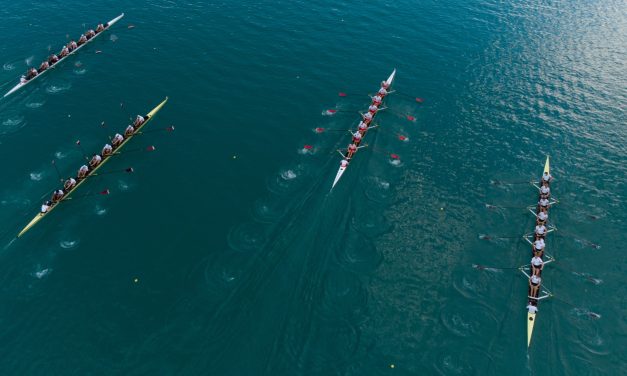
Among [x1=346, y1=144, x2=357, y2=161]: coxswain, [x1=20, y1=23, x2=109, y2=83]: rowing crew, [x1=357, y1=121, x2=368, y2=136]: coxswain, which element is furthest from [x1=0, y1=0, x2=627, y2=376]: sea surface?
[x1=357, y1=121, x2=368, y2=136]: coxswain

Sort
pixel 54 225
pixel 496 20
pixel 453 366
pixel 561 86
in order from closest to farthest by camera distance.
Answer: pixel 453 366 → pixel 54 225 → pixel 561 86 → pixel 496 20

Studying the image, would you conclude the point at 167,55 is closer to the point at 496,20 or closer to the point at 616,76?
the point at 496,20

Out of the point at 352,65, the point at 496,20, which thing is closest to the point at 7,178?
the point at 352,65

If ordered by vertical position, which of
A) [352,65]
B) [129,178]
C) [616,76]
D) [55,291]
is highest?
[616,76]

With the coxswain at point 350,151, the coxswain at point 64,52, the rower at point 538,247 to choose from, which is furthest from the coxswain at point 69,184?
the rower at point 538,247

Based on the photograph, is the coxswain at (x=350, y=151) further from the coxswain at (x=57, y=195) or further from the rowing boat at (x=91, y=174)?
the coxswain at (x=57, y=195)
